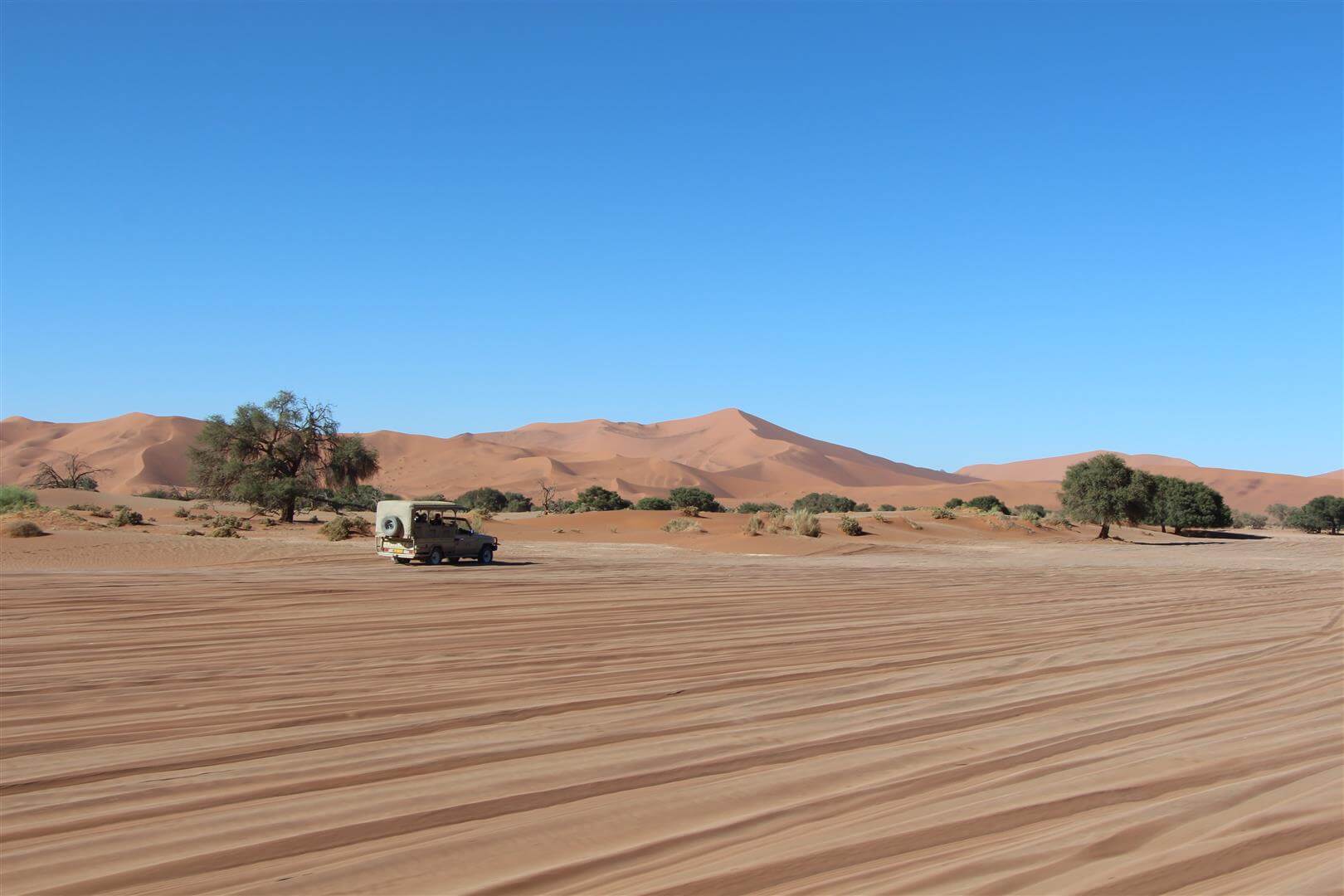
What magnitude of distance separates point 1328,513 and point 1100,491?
101ft

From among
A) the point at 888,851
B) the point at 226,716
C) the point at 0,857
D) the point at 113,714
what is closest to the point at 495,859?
the point at 888,851

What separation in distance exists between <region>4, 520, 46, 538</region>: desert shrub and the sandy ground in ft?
49.1

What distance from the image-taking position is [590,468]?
121250mm

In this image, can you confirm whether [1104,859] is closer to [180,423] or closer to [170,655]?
[170,655]

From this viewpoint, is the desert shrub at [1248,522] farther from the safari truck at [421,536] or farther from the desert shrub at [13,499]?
the desert shrub at [13,499]

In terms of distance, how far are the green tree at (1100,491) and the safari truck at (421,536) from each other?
33.0m

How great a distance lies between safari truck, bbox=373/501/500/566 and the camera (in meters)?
24.9

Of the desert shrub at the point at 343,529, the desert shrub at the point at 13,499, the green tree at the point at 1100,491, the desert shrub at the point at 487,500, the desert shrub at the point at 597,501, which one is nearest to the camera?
the desert shrub at the point at 343,529

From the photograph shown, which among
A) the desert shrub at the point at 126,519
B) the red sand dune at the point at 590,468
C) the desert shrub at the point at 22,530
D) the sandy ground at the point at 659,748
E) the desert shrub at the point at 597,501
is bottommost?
the sandy ground at the point at 659,748

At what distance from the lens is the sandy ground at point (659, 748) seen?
4.78m

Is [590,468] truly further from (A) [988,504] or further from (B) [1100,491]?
(B) [1100,491]

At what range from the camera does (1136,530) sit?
57.0 meters

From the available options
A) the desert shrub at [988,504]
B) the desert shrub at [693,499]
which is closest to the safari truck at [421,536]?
the desert shrub at [693,499]

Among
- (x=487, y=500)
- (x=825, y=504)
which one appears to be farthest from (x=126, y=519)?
(x=825, y=504)
